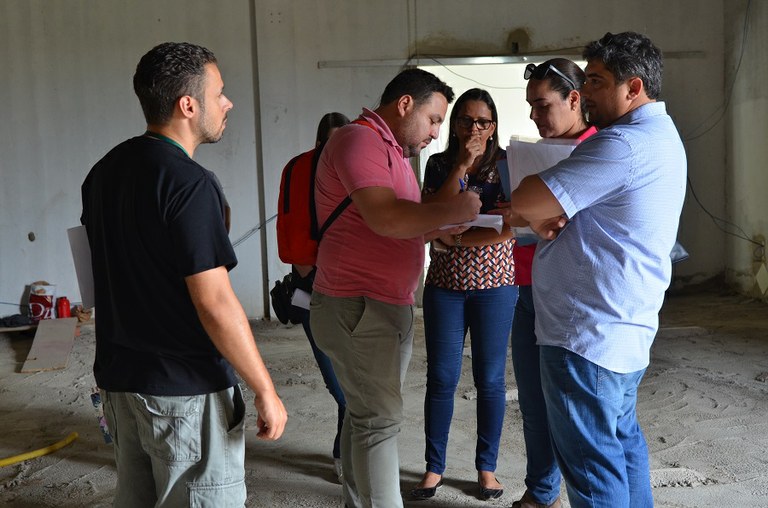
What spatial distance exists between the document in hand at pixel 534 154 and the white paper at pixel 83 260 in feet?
4.20

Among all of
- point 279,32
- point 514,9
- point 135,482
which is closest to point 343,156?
point 135,482

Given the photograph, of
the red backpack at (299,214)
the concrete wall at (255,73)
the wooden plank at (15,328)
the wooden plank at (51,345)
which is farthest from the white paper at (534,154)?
the wooden plank at (15,328)

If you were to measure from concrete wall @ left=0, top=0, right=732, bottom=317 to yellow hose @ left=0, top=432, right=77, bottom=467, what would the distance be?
347 centimetres

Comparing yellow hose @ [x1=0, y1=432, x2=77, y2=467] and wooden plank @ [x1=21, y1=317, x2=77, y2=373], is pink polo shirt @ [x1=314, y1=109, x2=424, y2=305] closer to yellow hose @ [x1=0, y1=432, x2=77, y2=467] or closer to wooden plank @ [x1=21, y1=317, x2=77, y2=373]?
yellow hose @ [x1=0, y1=432, x2=77, y2=467]

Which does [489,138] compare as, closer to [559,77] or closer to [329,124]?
[559,77]

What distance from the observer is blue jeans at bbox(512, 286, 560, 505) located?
105 inches

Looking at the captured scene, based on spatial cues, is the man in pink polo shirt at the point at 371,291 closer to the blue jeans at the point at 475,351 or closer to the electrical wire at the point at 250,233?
the blue jeans at the point at 475,351

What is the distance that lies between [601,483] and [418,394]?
255cm

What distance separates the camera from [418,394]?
14.6 ft

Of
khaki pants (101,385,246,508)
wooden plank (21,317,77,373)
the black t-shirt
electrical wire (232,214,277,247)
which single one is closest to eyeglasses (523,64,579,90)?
the black t-shirt

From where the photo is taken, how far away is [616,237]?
1.86m

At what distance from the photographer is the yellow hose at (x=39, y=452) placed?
11.4ft

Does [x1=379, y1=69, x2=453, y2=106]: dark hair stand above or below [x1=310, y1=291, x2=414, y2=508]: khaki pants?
above

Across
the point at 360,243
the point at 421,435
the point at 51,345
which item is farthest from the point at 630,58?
the point at 51,345
